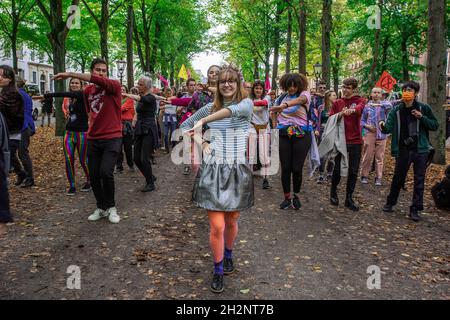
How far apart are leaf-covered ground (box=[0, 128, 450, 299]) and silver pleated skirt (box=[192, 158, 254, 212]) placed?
2.73 ft

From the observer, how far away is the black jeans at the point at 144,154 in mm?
8383

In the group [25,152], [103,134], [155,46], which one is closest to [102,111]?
[103,134]

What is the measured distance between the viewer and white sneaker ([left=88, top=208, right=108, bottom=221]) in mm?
6242

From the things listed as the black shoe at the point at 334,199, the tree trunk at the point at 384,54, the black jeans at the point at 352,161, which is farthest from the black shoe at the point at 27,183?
the tree trunk at the point at 384,54

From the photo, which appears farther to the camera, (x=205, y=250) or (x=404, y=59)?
(x=404, y=59)

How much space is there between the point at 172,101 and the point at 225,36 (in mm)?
35927

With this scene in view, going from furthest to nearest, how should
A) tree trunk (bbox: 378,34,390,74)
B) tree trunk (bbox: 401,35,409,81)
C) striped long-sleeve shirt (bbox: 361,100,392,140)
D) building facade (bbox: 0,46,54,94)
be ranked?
building facade (bbox: 0,46,54,94)
tree trunk (bbox: 378,34,390,74)
tree trunk (bbox: 401,35,409,81)
striped long-sleeve shirt (bbox: 361,100,392,140)

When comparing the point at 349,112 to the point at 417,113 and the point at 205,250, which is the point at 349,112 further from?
the point at 205,250

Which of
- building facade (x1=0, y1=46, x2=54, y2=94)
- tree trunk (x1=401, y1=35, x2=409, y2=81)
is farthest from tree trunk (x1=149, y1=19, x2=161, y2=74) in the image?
building facade (x1=0, y1=46, x2=54, y2=94)

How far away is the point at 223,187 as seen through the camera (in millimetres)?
3814

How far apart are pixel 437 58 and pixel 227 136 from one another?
10.5 meters

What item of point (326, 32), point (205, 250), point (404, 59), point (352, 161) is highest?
point (404, 59)

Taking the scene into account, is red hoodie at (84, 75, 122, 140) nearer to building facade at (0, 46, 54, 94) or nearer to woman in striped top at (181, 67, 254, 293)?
woman in striped top at (181, 67, 254, 293)

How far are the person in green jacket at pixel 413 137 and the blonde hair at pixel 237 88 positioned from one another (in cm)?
383
